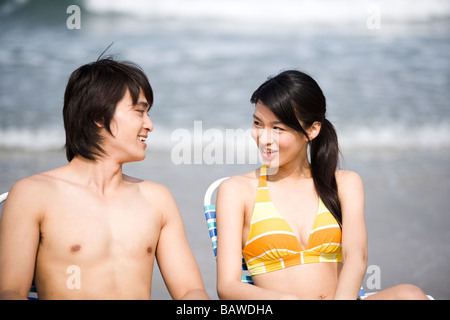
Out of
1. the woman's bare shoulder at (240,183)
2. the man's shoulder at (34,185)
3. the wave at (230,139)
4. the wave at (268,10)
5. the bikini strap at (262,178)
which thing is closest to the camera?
the man's shoulder at (34,185)

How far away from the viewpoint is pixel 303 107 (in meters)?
3.07

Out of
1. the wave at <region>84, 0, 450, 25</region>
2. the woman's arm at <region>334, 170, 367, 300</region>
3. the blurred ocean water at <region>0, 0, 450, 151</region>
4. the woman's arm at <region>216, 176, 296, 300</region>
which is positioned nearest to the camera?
the woman's arm at <region>216, 176, 296, 300</region>

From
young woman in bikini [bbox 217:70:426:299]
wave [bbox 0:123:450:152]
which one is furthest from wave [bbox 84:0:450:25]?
young woman in bikini [bbox 217:70:426:299]

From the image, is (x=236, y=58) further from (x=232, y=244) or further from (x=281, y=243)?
(x=232, y=244)

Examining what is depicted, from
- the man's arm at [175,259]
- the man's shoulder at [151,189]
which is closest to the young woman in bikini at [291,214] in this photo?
the man's arm at [175,259]

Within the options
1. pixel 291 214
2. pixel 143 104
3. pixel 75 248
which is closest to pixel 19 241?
pixel 75 248

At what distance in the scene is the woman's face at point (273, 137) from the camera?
3033 millimetres

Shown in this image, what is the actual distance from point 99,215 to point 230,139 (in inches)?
237

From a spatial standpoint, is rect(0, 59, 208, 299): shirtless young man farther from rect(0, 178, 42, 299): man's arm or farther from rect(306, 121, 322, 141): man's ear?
rect(306, 121, 322, 141): man's ear

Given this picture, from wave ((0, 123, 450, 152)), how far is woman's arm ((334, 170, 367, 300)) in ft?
17.3

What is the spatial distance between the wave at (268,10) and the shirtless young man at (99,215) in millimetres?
8651

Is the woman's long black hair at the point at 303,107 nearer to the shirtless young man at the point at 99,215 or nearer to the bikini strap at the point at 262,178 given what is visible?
the bikini strap at the point at 262,178

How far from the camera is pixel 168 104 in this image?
9.59 meters

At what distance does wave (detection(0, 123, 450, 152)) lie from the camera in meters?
8.41
